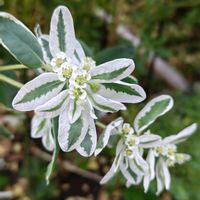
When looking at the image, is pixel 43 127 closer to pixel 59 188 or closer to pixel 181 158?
pixel 181 158

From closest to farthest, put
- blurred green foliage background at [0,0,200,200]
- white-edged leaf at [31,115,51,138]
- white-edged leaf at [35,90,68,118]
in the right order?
white-edged leaf at [35,90,68,118], white-edged leaf at [31,115,51,138], blurred green foliage background at [0,0,200,200]

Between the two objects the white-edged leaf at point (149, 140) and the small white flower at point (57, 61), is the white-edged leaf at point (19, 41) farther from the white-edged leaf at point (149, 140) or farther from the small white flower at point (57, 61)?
the white-edged leaf at point (149, 140)

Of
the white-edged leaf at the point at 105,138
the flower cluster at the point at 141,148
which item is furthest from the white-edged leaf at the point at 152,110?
the white-edged leaf at the point at 105,138

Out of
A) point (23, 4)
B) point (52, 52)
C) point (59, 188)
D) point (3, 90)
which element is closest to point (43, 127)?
point (3, 90)


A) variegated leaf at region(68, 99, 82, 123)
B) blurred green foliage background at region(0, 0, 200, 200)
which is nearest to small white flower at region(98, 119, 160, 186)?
variegated leaf at region(68, 99, 82, 123)

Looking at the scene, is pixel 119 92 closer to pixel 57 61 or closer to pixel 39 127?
pixel 57 61

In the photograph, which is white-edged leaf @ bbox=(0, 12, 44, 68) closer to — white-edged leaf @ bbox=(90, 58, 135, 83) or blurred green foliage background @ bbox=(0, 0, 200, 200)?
white-edged leaf @ bbox=(90, 58, 135, 83)
